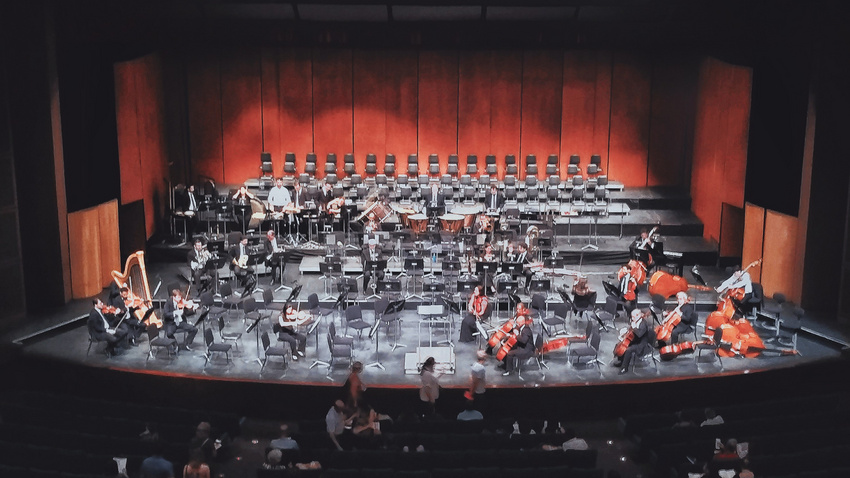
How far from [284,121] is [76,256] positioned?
815 cm

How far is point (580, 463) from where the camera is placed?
1039cm

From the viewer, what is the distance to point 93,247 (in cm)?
1769

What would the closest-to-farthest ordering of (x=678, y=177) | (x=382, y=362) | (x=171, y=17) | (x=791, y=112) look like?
(x=382, y=362), (x=791, y=112), (x=171, y=17), (x=678, y=177)

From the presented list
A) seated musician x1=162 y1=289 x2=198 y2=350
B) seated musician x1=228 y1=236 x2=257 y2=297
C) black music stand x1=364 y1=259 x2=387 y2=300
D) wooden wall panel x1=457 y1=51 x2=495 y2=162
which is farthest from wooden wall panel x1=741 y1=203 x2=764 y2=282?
seated musician x1=162 y1=289 x2=198 y2=350

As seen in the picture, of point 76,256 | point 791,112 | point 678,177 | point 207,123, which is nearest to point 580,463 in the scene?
point 791,112

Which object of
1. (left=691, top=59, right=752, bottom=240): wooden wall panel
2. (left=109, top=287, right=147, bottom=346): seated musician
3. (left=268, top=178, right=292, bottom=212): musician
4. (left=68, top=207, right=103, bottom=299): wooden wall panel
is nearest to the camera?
(left=109, top=287, right=147, bottom=346): seated musician

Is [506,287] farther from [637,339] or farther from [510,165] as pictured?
[510,165]

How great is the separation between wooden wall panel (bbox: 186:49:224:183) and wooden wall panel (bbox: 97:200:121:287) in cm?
565

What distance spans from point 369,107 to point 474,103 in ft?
8.89

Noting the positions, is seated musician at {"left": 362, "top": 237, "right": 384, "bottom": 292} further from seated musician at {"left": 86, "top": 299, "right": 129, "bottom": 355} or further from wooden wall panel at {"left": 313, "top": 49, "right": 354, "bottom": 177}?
wooden wall panel at {"left": 313, "top": 49, "right": 354, "bottom": 177}

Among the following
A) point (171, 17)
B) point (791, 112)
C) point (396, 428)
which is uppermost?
point (171, 17)

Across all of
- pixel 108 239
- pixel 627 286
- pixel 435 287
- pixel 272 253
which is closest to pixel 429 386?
pixel 435 287

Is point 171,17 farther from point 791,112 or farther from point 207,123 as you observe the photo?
point 791,112

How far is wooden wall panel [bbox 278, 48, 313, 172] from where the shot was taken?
78.4 feet
